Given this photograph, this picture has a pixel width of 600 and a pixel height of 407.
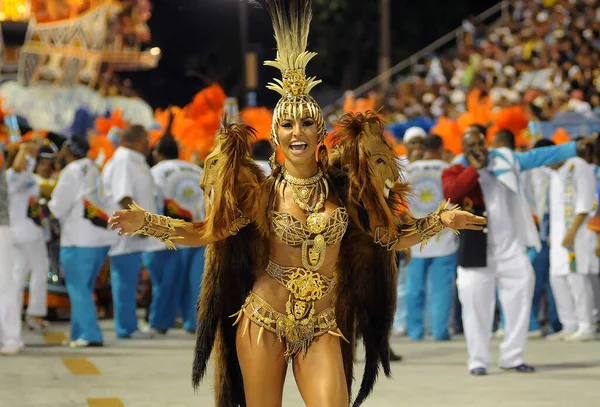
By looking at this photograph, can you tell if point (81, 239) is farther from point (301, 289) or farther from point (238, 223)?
point (301, 289)

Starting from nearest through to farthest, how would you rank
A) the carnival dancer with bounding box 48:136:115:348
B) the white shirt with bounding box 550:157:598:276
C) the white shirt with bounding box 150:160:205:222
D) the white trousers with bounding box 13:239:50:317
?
the carnival dancer with bounding box 48:136:115:348 → the white trousers with bounding box 13:239:50:317 → the white shirt with bounding box 550:157:598:276 → the white shirt with bounding box 150:160:205:222

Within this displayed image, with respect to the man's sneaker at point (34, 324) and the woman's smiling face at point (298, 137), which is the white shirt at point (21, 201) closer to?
the man's sneaker at point (34, 324)

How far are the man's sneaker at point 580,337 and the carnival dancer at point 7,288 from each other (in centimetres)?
551

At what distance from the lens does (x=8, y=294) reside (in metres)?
11.0

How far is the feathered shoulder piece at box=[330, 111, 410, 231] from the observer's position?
5.86 m

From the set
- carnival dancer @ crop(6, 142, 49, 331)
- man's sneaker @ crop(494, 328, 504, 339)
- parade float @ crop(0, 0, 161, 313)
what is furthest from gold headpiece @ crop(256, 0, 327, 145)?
parade float @ crop(0, 0, 161, 313)

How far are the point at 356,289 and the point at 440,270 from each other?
253 inches

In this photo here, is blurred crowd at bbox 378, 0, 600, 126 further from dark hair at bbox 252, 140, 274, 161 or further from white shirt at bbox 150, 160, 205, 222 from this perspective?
white shirt at bbox 150, 160, 205, 222

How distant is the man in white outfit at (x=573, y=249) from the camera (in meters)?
12.2

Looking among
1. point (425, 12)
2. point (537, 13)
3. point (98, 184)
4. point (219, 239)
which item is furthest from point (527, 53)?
point (219, 239)

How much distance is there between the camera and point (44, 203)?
13.9 m

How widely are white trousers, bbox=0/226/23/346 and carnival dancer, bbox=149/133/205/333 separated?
82.1 inches

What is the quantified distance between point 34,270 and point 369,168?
748cm

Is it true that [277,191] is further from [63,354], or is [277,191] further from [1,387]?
[63,354]
